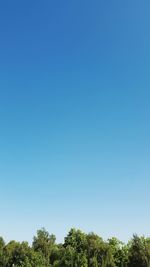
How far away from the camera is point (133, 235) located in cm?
8038

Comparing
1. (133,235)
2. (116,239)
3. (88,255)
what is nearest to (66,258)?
(88,255)

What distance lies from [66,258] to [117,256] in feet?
69.4

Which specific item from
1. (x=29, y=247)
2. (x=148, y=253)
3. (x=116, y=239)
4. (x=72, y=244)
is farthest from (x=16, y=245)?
(x=148, y=253)

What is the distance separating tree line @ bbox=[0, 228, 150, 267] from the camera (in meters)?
76.9

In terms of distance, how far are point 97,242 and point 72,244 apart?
1137 centimetres

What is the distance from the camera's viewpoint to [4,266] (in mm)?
86938

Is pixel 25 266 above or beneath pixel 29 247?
beneath

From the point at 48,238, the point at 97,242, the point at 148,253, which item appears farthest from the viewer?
the point at 48,238

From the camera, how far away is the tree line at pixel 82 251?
76.9 meters

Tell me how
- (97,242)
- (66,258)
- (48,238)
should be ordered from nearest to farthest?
(66,258) < (97,242) < (48,238)

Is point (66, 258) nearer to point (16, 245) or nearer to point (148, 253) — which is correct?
point (148, 253)

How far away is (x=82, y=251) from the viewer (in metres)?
76.3

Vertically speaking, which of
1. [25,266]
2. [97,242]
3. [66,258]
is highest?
[97,242]

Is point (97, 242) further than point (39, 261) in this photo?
Yes
